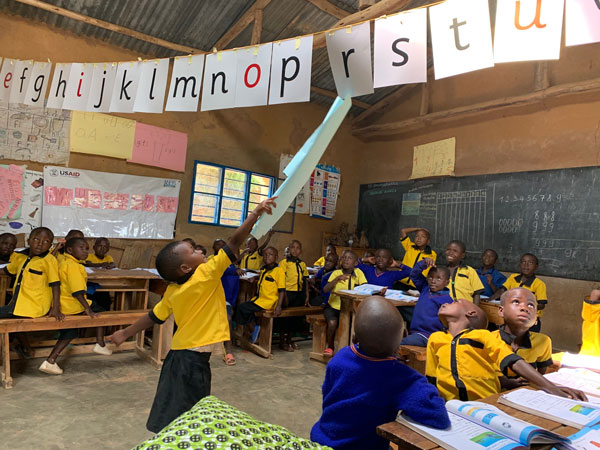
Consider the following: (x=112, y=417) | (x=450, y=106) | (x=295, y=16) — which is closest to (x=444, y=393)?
(x=112, y=417)

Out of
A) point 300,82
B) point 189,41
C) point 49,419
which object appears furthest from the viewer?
point 189,41

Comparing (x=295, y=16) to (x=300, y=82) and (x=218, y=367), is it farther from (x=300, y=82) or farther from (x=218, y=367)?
(x=218, y=367)

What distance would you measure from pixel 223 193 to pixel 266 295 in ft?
10.1

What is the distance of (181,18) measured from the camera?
5.71m

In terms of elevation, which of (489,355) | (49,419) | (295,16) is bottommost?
(49,419)

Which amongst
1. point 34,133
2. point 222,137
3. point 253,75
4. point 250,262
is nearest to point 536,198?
point 250,262

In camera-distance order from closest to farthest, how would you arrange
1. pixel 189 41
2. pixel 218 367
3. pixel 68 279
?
pixel 68 279 → pixel 218 367 → pixel 189 41

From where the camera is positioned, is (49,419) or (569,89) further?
(569,89)

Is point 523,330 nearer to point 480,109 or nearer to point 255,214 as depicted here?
point 255,214

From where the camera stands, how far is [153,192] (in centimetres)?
646

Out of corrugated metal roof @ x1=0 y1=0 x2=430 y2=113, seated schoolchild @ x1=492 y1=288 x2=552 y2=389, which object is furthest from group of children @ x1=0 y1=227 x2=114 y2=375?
corrugated metal roof @ x1=0 y1=0 x2=430 y2=113

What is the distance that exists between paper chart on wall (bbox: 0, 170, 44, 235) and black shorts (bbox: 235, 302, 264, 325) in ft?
10.2

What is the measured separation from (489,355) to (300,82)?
7.46 ft

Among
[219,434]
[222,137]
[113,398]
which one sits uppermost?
[222,137]
